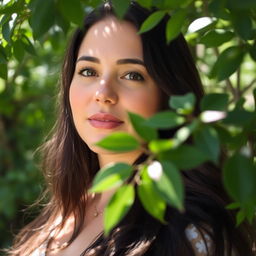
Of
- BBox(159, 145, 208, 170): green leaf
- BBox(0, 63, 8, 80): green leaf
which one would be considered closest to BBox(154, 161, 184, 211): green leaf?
BBox(159, 145, 208, 170): green leaf

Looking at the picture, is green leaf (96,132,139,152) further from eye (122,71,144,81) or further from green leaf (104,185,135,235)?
A: eye (122,71,144,81)

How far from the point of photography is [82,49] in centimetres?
180

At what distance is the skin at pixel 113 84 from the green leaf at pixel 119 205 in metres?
0.82

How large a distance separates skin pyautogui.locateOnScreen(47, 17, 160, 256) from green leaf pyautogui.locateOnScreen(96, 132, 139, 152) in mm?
768

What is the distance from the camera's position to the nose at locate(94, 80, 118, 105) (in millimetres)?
1577

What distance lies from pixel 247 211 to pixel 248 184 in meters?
Answer: 0.44

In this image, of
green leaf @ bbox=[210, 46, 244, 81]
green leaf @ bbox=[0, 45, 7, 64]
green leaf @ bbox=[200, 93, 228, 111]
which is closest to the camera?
green leaf @ bbox=[200, 93, 228, 111]

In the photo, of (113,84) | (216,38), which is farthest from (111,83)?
(216,38)

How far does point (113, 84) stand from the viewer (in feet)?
5.28

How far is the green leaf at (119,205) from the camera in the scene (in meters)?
0.74

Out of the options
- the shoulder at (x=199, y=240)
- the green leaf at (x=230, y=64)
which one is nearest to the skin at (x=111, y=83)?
the shoulder at (x=199, y=240)

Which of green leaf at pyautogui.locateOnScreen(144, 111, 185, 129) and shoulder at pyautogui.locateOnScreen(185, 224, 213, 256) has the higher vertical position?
green leaf at pyautogui.locateOnScreen(144, 111, 185, 129)

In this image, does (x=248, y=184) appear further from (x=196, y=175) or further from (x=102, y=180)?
(x=196, y=175)

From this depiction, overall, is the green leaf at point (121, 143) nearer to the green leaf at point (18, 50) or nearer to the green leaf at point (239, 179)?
the green leaf at point (239, 179)
